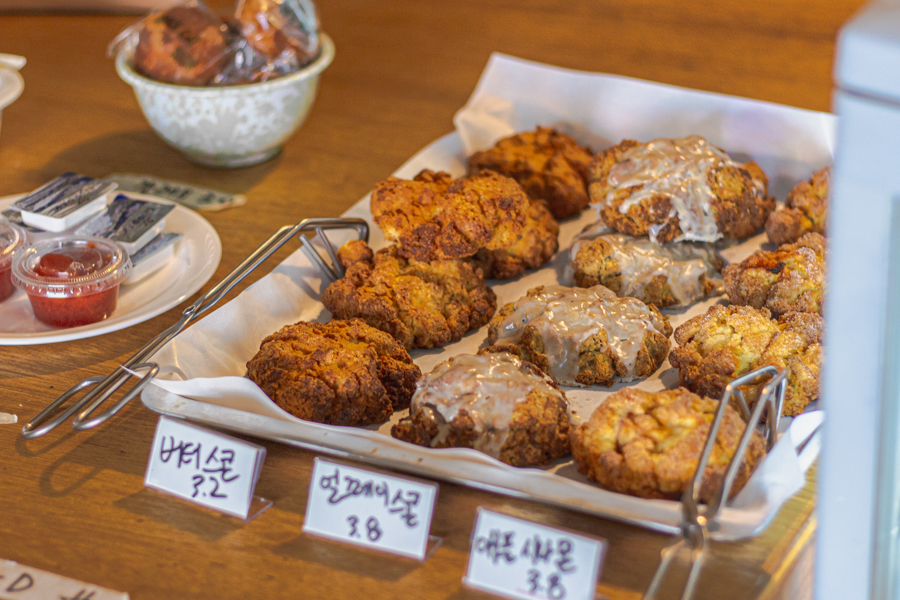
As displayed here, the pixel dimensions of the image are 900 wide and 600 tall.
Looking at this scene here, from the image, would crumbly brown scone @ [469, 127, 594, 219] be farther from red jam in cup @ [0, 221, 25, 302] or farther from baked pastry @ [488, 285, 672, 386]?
red jam in cup @ [0, 221, 25, 302]

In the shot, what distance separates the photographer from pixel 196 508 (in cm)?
128

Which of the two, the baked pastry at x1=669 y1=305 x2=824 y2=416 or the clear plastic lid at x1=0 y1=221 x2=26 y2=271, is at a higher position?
the clear plastic lid at x1=0 y1=221 x2=26 y2=271

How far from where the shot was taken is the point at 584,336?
1.62 meters

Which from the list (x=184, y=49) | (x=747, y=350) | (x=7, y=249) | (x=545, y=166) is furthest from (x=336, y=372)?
(x=184, y=49)

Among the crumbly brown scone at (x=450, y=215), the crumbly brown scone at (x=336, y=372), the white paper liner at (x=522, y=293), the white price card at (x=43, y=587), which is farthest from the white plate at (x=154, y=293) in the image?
the white price card at (x=43, y=587)

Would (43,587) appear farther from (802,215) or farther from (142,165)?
(802,215)

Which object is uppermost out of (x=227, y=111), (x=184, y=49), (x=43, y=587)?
(x=184, y=49)

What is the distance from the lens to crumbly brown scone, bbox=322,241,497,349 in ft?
5.67

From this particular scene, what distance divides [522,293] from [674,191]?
1.42 feet

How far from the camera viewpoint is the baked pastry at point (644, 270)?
187cm

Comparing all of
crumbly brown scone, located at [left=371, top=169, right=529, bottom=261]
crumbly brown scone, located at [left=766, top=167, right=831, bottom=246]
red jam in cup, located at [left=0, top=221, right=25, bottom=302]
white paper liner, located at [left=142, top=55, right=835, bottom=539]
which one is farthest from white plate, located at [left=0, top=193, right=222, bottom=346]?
A: crumbly brown scone, located at [left=766, top=167, right=831, bottom=246]

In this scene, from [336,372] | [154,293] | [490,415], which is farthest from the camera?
[154,293]

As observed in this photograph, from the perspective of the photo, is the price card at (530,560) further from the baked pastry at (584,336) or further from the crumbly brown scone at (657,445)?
the baked pastry at (584,336)

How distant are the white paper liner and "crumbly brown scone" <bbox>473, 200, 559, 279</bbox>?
1.4 inches
